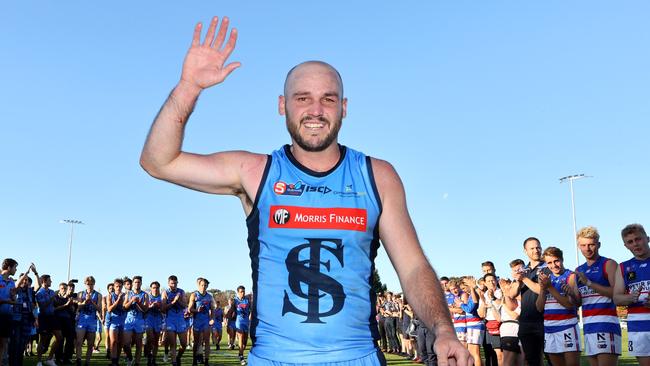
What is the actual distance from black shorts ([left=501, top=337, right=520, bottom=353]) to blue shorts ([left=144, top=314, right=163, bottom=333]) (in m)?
10.3

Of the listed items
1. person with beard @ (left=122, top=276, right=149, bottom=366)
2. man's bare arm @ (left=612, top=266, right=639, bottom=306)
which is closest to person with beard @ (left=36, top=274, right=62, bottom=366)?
person with beard @ (left=122, top=276, right=149, bottom=366)

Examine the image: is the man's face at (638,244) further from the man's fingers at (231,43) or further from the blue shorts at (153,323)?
the blue shorts at (153,323)

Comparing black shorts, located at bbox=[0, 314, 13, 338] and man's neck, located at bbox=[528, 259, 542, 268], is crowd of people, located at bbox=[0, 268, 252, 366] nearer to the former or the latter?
black shorts, located at bbox=[0, 314, 13, 338]

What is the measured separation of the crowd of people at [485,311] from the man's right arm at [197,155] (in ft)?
3.51

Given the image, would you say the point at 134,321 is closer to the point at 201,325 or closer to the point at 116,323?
the point at 116,323

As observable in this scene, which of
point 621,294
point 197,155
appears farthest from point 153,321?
point 197,155

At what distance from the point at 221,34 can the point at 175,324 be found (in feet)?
54.5

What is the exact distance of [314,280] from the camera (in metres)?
2.86

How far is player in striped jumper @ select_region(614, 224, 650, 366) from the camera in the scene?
8.42 metres

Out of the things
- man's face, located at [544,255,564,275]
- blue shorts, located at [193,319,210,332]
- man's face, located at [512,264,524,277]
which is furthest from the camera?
blue shorts, located at [193,319,210,332]

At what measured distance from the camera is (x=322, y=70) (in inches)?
124

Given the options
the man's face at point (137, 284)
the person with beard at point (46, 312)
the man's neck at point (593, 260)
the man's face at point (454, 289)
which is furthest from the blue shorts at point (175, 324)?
the man's neck at point (593, 260)

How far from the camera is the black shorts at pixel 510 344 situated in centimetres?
1173

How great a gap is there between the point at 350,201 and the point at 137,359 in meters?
16.4
